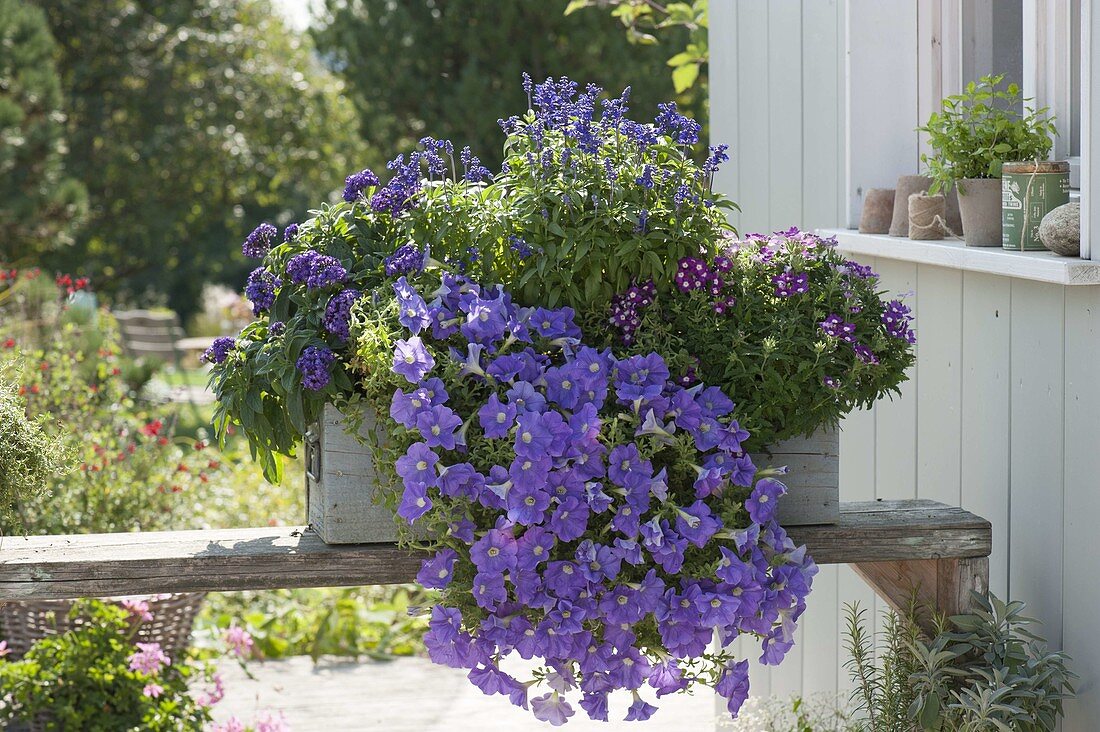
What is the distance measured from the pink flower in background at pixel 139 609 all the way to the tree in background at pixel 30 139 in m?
6.58

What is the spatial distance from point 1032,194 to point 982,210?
146mm

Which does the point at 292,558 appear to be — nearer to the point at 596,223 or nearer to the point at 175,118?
the point at 596,223

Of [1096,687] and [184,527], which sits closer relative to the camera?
[1096,687]

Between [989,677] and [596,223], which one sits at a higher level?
[596,223]

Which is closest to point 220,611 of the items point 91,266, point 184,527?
point 184,527

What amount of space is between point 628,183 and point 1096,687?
892mm

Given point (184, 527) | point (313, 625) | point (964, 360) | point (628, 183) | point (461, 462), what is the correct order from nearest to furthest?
point (461, 462)
point (628, 183)
point (964, 360)
point (184, 527)
point (313, 625)

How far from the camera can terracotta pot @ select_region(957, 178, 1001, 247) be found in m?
1.79

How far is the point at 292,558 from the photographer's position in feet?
5.06

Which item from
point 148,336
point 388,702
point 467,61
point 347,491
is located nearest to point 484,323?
point 347,491

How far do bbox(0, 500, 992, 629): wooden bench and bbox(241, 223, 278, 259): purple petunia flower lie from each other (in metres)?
0.40

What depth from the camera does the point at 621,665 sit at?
143 centimetres

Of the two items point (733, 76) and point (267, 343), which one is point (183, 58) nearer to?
point (733, 76)

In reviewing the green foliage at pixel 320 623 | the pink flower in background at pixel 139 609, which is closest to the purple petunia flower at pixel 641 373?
the pink flower in background at pixel 139 609
